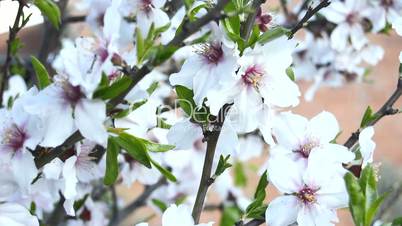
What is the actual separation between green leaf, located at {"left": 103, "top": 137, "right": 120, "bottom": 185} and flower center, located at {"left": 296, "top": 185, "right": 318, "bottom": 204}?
0.61ft

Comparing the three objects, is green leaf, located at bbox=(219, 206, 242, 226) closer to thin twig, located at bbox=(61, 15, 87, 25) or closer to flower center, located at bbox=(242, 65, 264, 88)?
thin twig, located at bbox=(61, 15, 87, 25)

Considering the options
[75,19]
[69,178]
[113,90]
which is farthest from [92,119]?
[75,19]

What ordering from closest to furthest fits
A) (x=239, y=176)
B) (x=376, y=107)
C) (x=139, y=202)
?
(x=139, y=202), (x=239, y=176), (x=376, y=107)

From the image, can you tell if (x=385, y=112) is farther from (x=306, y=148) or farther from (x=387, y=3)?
(x=387, y=3)

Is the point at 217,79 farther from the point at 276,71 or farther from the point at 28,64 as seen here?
the point at 28,64

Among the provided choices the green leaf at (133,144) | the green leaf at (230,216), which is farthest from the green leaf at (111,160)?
the green leaf at (230,216)

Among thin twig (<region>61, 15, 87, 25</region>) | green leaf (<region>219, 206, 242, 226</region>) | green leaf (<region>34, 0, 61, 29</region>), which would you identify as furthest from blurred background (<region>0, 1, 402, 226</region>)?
green leaf (<region>34, 0, 61, 29</region>)

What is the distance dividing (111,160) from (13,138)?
0.10m

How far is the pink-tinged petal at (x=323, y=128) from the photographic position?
729 millimetres

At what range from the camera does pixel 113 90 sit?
0.59 meters

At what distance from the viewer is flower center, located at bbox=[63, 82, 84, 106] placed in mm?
607

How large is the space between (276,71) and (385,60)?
161 inches

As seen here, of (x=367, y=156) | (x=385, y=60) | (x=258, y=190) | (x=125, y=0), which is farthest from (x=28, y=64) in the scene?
(x=385, y=60)

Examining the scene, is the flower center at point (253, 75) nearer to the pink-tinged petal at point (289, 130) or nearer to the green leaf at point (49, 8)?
the pink-tinged petal at point (289, 130)
